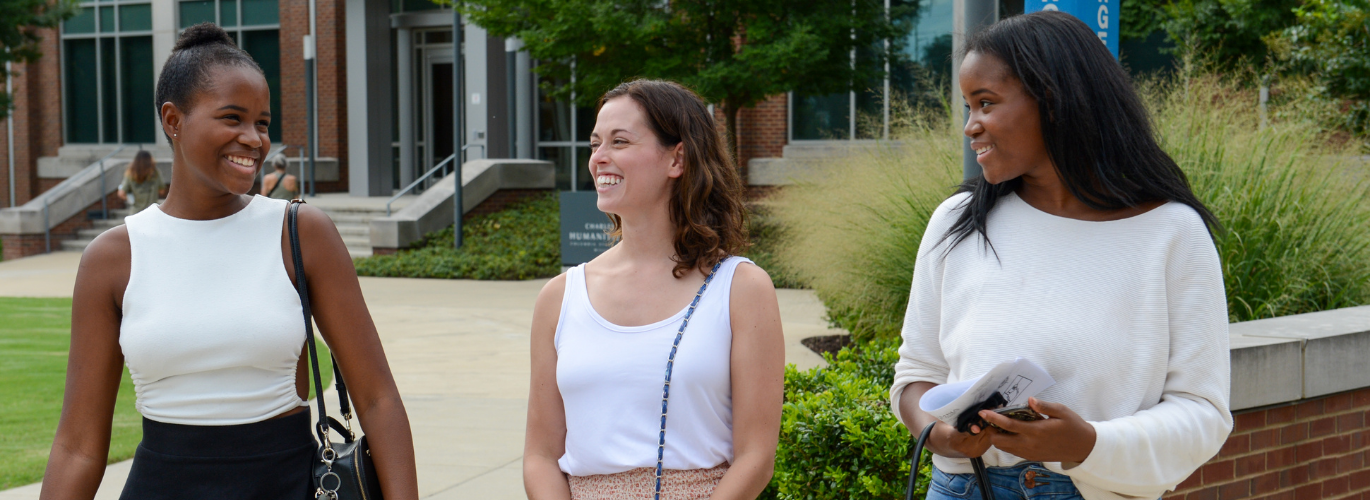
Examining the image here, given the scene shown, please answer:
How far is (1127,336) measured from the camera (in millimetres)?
2016

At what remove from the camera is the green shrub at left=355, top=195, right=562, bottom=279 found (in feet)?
55.5

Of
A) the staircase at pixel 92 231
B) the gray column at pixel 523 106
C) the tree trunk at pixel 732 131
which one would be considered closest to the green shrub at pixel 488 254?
the tree trunk at pixel 732 131

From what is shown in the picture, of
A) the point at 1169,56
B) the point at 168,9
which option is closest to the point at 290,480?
the point at 1169,56

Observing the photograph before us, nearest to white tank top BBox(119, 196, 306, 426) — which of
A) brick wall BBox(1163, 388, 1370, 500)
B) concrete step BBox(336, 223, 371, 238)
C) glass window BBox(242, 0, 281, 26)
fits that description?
brick wall BBox(1163, 388, 1370, 500)

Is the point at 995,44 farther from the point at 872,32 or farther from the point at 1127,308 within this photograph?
the point at 872,32

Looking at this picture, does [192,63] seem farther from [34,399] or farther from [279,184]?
[279,184]

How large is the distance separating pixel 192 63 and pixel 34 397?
6800mm

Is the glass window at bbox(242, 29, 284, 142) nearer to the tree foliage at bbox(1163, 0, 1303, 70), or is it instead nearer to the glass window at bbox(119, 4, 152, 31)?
the glass window at bbox(119, 4, 152, 31)

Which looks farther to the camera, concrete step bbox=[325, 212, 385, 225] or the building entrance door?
the building entrance door

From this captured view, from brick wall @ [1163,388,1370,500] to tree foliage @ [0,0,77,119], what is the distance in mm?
23436

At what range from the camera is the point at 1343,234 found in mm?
6227

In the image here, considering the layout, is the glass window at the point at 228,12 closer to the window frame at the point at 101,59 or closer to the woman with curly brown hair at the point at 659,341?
the window frame at the point at 101,59

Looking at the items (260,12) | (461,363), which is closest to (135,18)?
(260,12)

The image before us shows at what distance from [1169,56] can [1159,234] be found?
59.4ft
